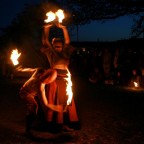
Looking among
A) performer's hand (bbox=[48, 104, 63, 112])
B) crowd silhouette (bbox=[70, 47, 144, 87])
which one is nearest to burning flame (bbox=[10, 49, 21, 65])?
performer's hand (bbox=[48, 104, 63, 112])

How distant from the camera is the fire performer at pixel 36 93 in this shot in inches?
280

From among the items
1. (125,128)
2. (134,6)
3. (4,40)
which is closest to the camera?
(125,128)

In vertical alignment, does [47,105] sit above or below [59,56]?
below

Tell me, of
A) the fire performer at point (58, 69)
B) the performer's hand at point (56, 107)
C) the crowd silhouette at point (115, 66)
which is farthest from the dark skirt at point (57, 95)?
the crowd silhouette at point (115, 66)

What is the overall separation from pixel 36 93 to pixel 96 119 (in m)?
2.45

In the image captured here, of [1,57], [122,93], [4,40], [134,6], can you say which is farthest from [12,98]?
[4,40]

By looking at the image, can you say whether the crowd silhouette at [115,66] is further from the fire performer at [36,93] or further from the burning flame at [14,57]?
the burning flame at [14,57]

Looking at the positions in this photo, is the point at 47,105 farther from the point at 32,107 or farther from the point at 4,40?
the point at 4,40

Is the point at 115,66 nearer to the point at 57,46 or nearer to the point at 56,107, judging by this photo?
the point at 57,46

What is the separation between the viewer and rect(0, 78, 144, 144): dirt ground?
7281 mm

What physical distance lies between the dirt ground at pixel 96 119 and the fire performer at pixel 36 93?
41 cm

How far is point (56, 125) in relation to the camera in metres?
7.55

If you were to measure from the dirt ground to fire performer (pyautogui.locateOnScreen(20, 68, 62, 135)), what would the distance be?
0.41 metres

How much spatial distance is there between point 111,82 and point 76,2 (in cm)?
684
